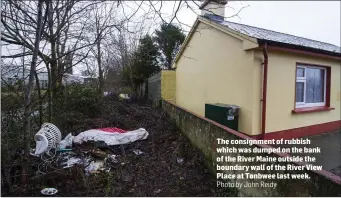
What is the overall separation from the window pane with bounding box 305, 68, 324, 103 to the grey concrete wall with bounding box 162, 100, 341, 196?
4.57 m

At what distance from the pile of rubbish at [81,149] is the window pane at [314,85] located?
6.08m

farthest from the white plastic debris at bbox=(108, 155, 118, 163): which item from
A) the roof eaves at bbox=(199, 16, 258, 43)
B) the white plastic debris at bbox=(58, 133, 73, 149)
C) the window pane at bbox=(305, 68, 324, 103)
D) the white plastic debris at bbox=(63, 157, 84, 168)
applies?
the window pane at bbox=(305, 68, 324, 103)

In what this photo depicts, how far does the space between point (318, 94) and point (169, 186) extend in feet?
23.6

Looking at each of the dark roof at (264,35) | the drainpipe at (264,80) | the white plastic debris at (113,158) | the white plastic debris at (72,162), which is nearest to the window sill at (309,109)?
the drainpipe at (264,80)

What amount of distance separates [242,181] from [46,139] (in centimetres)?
391

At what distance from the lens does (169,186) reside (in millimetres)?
4016

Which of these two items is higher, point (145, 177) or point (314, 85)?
point (314, 85)

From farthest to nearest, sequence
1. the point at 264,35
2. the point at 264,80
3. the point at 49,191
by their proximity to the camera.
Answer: the point at 264,35 < the point at 264,80 < the point at 49,191

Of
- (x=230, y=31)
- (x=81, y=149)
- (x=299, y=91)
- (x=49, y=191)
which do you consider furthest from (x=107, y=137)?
(x=299, y=91)

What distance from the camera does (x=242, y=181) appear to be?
333cm

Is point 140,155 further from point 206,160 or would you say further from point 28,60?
point 28,60

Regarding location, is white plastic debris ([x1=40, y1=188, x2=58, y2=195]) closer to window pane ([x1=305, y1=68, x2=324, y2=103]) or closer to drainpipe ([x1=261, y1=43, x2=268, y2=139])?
drainpipe ([x1=261, y1=43, x2=268, y2=139])

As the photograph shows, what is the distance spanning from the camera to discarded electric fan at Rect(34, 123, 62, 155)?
15.1 ft

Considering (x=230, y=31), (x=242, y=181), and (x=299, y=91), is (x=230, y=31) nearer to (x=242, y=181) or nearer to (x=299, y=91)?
(x=299, y=91)
